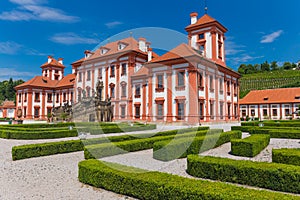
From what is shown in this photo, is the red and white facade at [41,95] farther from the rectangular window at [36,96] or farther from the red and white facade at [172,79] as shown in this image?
the red and white facade at [172,79]

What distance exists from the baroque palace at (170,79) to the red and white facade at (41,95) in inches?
116

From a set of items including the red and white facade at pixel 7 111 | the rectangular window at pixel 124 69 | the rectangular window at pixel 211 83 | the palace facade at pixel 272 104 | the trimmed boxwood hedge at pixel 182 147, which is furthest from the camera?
the red and white facade at pixel 7 111

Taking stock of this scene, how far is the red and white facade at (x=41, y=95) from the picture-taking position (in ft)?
128

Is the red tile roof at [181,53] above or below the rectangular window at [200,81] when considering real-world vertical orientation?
above

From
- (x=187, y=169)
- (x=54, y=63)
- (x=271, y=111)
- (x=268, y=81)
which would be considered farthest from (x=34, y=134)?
(x=268, y=81)

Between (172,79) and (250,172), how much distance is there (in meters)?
18.2

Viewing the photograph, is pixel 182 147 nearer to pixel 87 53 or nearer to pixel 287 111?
pixel 87 53

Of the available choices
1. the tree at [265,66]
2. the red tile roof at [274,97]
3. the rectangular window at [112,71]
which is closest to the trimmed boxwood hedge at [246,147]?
the rectangular window at [112,71]

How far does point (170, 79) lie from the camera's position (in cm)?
2309

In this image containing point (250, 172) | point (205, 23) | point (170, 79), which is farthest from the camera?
point (205, 23)

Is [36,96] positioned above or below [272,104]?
above

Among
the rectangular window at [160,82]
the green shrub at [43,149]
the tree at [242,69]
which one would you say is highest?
the tree at [242,69]

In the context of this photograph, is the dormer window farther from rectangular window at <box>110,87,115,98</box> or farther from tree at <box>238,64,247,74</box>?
tree at <box>238,64,247,74</box>

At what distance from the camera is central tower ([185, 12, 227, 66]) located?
86.0ft
